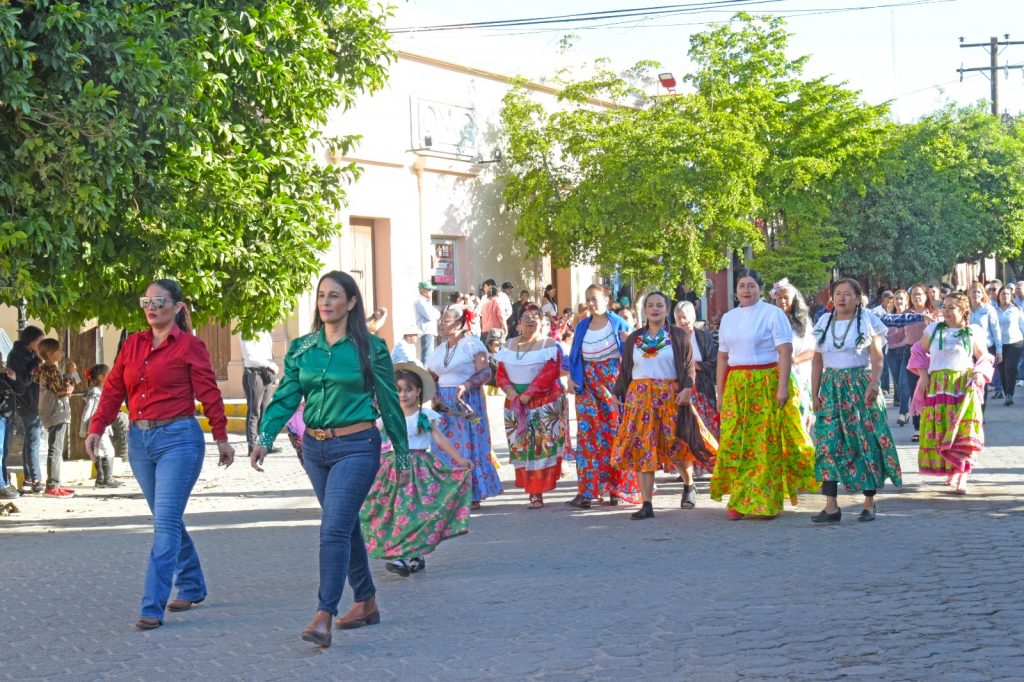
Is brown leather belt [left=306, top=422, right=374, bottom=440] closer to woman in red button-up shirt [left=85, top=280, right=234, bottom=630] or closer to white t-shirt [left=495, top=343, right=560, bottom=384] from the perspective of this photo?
woman in red button-up shirt [left=85, top=280, right=234, bottom=630]

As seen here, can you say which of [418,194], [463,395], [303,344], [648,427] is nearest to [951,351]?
[648,427]

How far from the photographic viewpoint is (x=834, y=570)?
8.41 m

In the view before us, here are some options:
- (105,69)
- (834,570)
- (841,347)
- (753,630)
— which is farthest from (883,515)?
(105,69)

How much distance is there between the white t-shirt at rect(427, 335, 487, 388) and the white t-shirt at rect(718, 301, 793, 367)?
7.72ft

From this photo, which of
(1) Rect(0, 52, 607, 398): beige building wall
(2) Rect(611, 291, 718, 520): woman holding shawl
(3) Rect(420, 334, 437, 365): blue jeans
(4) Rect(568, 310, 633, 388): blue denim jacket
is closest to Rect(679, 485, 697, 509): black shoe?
(2) Rect(611, 291, 718, 520): woman holding shawl

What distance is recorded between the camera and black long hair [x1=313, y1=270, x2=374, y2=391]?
22.7 feet

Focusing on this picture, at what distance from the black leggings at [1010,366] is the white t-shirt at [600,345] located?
464 inches

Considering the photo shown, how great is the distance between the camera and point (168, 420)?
304 inches

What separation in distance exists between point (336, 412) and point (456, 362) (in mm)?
5336

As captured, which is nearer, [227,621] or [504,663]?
[504,663]

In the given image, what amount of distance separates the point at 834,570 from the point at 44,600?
4711mm

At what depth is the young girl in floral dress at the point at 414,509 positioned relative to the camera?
337 inches

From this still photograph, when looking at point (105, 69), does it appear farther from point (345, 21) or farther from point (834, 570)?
point (834, 570)

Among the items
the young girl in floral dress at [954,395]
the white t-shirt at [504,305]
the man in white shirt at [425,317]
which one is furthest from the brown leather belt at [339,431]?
the white t-shirt at [504,305]
